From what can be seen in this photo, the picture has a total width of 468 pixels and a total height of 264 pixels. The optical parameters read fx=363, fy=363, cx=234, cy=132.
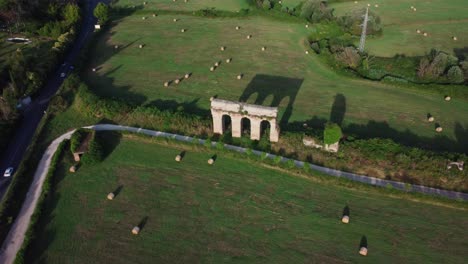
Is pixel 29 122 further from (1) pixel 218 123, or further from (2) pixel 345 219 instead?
(2) pixel 345 219

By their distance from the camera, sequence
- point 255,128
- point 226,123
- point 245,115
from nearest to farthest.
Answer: point 245,115
point 255,128
point 226,123

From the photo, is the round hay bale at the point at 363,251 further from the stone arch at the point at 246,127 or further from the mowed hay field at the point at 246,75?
the mowed hay field at the point at 246,75

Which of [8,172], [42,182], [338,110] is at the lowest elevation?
[42,182]

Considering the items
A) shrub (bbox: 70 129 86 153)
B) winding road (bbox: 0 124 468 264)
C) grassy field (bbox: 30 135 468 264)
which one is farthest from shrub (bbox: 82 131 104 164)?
winding road (bbox: 0 124 468 264)

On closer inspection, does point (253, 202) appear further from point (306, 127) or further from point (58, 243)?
point (58, 243)

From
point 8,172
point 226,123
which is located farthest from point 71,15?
point 226,123
